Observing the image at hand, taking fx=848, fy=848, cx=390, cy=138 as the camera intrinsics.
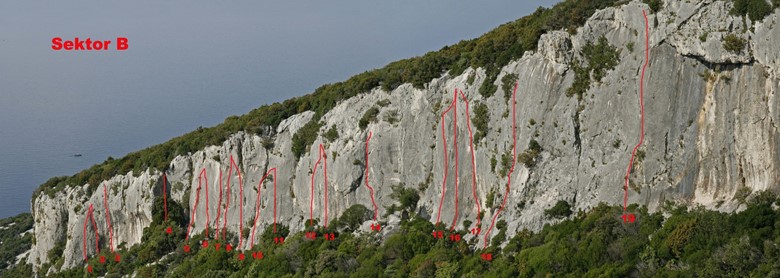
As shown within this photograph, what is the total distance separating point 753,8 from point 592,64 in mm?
8529

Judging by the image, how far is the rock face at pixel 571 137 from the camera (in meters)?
34.9

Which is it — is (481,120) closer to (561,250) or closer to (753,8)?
(561,250)

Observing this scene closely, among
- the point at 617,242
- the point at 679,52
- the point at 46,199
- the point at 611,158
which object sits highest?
the point at 46,199

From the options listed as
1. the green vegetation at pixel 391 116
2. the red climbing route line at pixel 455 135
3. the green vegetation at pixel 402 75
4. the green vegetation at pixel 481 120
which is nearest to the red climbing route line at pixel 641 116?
the green vegetation at pixel 402 75

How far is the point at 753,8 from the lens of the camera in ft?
113

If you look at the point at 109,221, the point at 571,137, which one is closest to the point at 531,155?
the point at 571,137

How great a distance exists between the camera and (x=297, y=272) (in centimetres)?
4944

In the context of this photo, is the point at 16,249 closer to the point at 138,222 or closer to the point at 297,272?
the point at 138,222

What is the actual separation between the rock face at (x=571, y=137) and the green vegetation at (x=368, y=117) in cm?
53

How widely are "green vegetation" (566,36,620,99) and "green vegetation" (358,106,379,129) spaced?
14.2m

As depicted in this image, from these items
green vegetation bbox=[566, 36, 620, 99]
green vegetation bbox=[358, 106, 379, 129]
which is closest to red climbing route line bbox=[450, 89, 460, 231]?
green vegetation bbox=[358, 106, 379, 129]

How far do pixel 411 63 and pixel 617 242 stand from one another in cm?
2085

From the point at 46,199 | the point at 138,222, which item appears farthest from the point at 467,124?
the point at 46,199

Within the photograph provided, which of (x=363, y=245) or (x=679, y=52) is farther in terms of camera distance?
(x=363, y=245)
